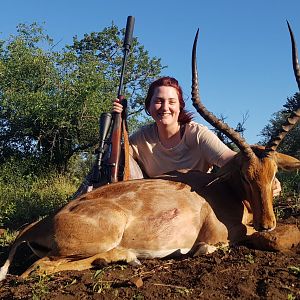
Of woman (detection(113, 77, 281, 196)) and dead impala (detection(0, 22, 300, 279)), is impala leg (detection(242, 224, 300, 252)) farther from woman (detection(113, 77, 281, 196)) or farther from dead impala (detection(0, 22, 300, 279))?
woman (detection(113, 77, 281, 196))

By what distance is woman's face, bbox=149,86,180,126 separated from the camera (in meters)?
6.85

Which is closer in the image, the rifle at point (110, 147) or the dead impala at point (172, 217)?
the dead impala at point (172, 217)

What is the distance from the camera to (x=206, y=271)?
4324 mm

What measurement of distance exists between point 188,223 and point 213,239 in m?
0.34

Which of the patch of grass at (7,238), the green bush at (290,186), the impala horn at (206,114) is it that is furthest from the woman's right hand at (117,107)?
the green bush at (290,186)

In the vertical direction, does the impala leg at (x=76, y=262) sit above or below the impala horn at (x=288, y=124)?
below

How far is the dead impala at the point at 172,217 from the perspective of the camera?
498 centimetres

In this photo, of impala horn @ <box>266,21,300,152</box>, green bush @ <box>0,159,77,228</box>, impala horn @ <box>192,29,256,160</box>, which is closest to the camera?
impala horn @ <box>266,21,300,152</box>

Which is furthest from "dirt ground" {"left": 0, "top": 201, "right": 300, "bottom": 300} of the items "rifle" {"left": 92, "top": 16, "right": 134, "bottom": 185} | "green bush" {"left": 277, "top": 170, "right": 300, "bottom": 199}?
"green bush" {"left": 277, "top": 170, "right": 300, "bottom": 199}

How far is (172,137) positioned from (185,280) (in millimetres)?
3146

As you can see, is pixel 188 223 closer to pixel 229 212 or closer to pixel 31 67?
pixel 229 212

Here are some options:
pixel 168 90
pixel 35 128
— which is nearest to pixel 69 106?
pixel 35 128

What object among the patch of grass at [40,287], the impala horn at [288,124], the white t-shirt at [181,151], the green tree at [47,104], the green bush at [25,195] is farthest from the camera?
the green tree at [47,104]

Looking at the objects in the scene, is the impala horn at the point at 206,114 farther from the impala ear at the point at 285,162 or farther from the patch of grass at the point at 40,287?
the patch of grass at the point at 40,287
